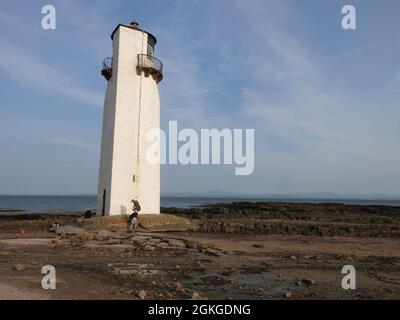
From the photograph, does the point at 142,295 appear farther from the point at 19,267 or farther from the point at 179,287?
the point at 19,267

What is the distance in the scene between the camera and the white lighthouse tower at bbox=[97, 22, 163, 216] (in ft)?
72.7

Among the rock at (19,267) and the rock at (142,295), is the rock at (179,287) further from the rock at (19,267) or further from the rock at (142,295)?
the rock at (19,267)

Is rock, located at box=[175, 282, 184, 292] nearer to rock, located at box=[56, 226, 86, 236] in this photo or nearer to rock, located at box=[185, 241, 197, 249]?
rock, located at box=[185, 241, 197, 249]

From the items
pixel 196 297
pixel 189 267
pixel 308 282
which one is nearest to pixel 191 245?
pixel 189 267

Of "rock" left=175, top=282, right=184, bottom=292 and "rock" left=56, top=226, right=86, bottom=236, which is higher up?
"rock" left=56, top=226, right=86, bottom=236

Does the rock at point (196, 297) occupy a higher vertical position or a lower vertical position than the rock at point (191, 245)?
lower

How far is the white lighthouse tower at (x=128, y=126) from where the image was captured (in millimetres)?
22156

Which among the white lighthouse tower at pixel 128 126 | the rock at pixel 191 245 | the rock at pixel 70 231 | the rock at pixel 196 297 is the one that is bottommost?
the rock at pixel 196 297

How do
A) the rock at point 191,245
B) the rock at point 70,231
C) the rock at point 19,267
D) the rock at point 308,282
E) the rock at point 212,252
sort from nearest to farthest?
the rock at point 308,282 < the rock at point 19,267 < the rock at point 212,252 < the rock at point 191,245 < the rock at point 70,231

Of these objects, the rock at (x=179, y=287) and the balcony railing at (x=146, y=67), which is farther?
the balcony railing at (x=146, y=67)

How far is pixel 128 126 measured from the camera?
2253cm

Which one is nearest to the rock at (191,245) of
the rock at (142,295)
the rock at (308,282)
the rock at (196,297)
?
the rock at (308,282)

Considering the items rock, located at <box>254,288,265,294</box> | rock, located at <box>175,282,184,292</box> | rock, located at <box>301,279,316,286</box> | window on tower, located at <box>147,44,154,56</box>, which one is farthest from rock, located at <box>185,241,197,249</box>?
window on tower, located at <box>147,44,154,56</box>
